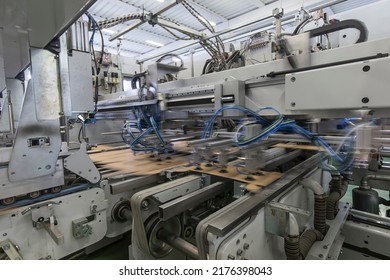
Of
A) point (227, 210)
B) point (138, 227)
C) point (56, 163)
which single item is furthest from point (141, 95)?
point (227, 210)

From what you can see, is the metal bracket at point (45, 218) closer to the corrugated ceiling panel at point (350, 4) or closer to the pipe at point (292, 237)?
the pipe at point (292, 237)

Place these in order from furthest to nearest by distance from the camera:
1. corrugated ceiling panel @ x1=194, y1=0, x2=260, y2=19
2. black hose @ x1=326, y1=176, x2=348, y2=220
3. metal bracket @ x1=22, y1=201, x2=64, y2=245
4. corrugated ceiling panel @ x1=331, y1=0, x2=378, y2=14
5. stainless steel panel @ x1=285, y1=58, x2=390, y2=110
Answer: corrugated ceiling panel @ x1=194, y1=0, x2=260, y2=19, corrugated ceiling panel @ x1=331, y1=0, x2=378, y2=14, black hose @ x1=326, y1=176, x2=348, y2=220, metal bracket @ x1=22, y1=201, x2=64, y2=245, stainless steel panel @ x1=285, y1=58, x2=390, y2=110

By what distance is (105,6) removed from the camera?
164 inches

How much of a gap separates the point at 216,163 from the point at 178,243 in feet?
1.78

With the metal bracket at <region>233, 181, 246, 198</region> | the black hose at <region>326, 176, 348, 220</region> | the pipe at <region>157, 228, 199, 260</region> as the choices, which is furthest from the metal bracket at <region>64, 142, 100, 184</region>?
the black hose at <region>326, 176, 348, 220</region>

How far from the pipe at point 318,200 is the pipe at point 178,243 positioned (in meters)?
0.69

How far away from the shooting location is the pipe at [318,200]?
3.72 ft

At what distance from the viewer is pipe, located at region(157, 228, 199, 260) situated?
88 centimetres

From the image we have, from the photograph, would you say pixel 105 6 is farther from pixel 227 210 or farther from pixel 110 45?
pixel 227 210

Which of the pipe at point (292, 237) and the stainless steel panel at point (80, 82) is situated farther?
the stainless steel panel at point (80, 82)

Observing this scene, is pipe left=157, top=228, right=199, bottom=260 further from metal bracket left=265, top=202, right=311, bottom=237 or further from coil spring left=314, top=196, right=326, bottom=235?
coil spring left=314, top=196, right=326, bottom=235

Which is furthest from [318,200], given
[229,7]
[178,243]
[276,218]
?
[229,7]

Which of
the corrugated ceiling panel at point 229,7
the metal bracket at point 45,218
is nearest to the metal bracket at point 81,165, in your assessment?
the metal bracket at point 45,218

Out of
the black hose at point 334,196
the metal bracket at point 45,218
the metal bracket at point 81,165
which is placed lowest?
the black hose at point 334,196
